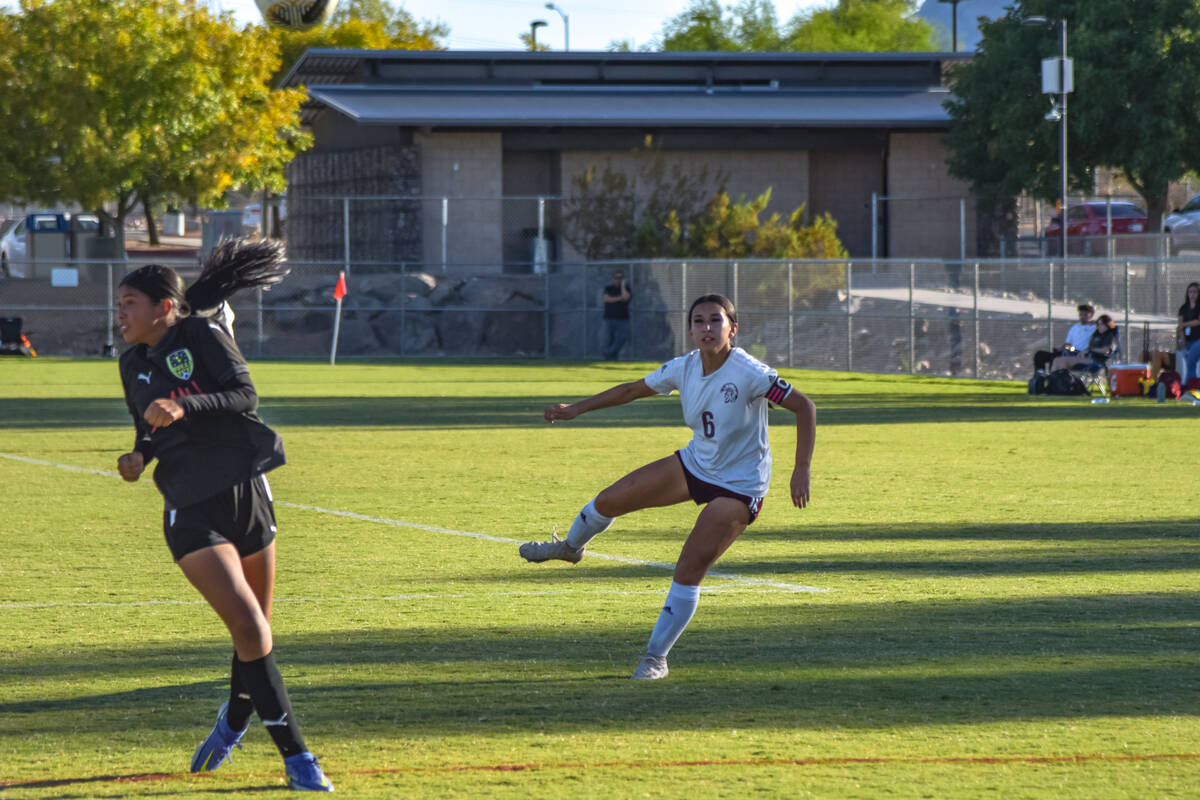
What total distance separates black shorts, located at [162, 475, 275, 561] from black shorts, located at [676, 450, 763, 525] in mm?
2047

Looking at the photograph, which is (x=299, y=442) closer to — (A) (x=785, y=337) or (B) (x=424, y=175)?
(A) (x=785, y=337)

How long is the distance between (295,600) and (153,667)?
1.78 meters

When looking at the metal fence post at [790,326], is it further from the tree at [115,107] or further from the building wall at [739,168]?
the tree at [115,107]

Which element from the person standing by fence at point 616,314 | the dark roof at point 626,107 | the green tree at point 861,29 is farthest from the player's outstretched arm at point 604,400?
the green tree at point 861,29

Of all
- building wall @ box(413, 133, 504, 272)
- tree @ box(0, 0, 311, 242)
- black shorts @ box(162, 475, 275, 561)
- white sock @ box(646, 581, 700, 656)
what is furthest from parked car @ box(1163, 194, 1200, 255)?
black shorts @ box(162, 475, 275, 561)

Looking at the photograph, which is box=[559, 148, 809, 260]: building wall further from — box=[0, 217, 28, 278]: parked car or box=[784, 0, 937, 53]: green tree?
box=[784, 0, 937, 53]: green tree

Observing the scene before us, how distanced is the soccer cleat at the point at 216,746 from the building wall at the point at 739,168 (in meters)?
39.5

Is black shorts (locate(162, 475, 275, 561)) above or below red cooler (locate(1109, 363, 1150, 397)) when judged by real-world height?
above

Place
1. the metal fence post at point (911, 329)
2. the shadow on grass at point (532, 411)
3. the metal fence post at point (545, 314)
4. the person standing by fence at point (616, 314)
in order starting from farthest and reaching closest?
the metal fence post at point (545, 314) < the person standing by fence at point (616, 314) < the metal fence post at point (911, 329) < the shadow on grass at point (532, 411)

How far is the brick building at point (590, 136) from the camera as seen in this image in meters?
44.0

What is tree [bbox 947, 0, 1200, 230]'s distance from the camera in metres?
44.1

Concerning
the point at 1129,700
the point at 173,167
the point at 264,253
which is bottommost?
the point at 1129,700

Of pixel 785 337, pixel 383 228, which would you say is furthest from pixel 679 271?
pixel 383 228

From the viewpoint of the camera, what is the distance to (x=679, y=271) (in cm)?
3566
